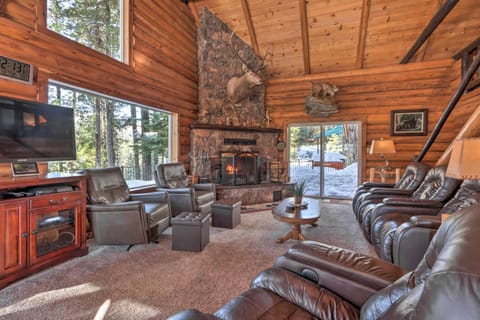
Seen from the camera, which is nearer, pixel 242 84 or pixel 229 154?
pixel 229 154

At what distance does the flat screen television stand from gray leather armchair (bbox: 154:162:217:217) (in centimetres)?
150

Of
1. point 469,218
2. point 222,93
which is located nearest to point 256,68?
point 222,93

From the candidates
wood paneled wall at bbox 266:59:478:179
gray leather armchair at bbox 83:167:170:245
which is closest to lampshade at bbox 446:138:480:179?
gray leather armchair at bbox 83:167:170:245

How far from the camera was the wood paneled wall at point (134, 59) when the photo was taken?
107 inches

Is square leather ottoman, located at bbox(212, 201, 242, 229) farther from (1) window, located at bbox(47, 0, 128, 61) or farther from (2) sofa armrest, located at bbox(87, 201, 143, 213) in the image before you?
(1) window, located at bbox(47, 0, 128, 61)

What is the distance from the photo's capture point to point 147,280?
2.25 meters

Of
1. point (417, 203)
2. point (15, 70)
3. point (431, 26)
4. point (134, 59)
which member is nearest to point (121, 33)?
point (134, 59)

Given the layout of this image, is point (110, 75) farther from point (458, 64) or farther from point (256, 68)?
point (458, 64)

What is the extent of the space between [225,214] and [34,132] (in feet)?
8.63

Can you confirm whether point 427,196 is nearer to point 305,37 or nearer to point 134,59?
point 305,37

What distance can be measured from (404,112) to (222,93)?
443 centimetres

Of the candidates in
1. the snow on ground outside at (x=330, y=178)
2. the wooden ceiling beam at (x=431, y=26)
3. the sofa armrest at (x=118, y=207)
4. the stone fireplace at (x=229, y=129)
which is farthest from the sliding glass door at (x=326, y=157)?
the sofa armrest at (x=118, y=207)

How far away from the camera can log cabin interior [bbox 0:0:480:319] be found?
2.64 meters

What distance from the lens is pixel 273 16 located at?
5547 mm
